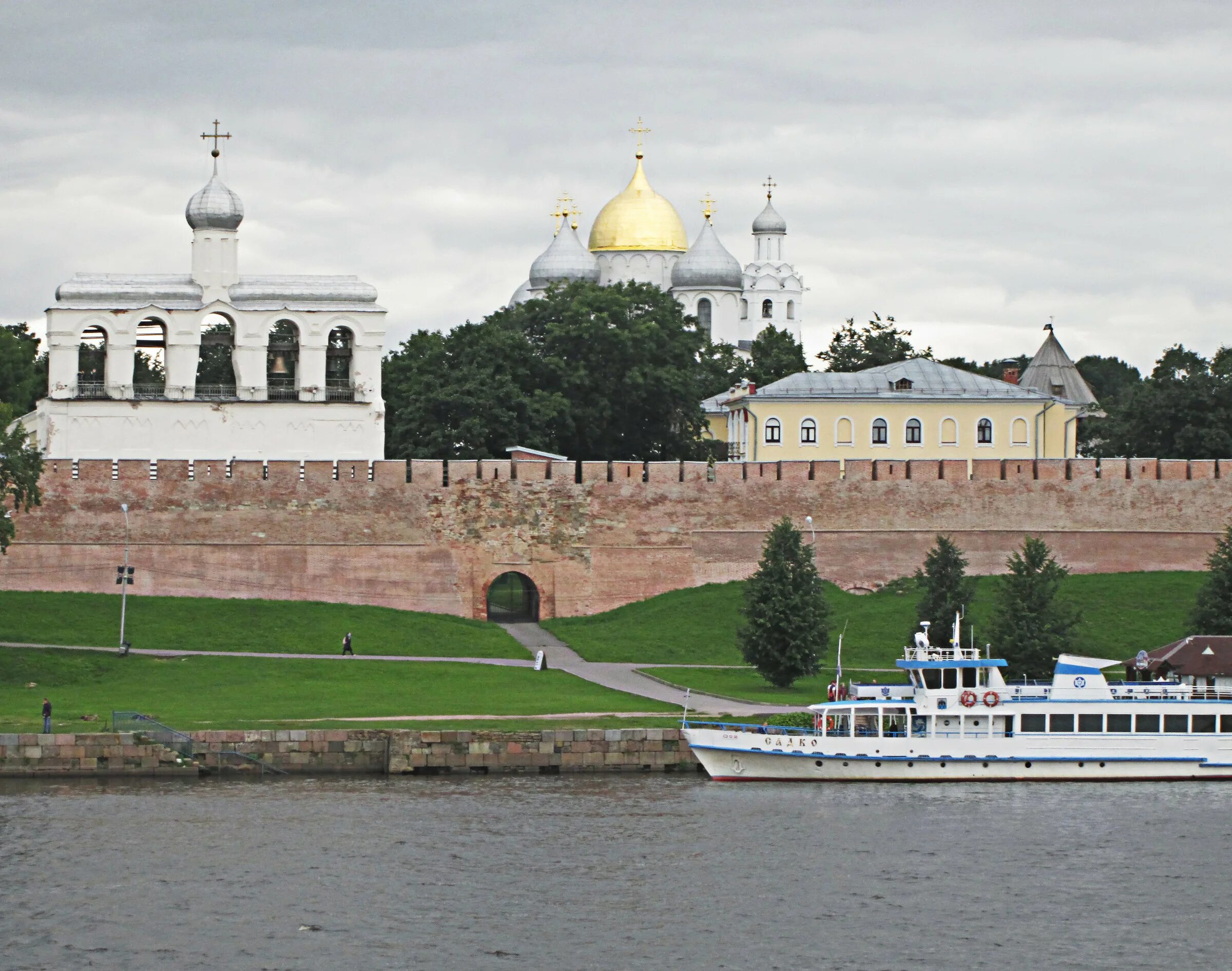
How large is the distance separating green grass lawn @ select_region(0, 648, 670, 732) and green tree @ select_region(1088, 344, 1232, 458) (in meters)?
26.6

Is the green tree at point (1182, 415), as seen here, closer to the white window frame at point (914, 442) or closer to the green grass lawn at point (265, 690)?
the white window frame at point (914, 442)

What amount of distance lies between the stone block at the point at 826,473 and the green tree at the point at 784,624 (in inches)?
425

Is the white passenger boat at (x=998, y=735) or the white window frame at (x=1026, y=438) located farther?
the white window frame at (x=1026, y=438)

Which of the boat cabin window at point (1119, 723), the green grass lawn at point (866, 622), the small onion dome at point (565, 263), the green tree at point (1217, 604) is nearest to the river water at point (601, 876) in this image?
the boat cabin window at point (1119, 723)

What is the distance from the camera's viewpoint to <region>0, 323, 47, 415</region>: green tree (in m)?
64.6

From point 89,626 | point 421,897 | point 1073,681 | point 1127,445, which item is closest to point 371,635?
point 89,626

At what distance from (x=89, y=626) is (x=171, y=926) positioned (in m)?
23.0

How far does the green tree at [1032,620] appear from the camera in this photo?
136ft

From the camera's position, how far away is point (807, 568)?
43.6 m

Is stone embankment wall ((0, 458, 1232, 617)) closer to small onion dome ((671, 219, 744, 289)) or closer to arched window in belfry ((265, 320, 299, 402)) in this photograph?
arched window in belfry ((265, 320, 299, 402))

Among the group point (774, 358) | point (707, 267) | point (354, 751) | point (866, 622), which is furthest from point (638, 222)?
point (354, 751)

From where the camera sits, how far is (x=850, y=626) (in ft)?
159

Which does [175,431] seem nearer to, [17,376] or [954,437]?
[17,376]

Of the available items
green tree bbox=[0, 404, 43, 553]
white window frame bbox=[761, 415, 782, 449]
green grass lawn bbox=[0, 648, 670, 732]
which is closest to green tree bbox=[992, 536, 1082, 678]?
green grass lawn bbox=[0, 648, 670, 732]
